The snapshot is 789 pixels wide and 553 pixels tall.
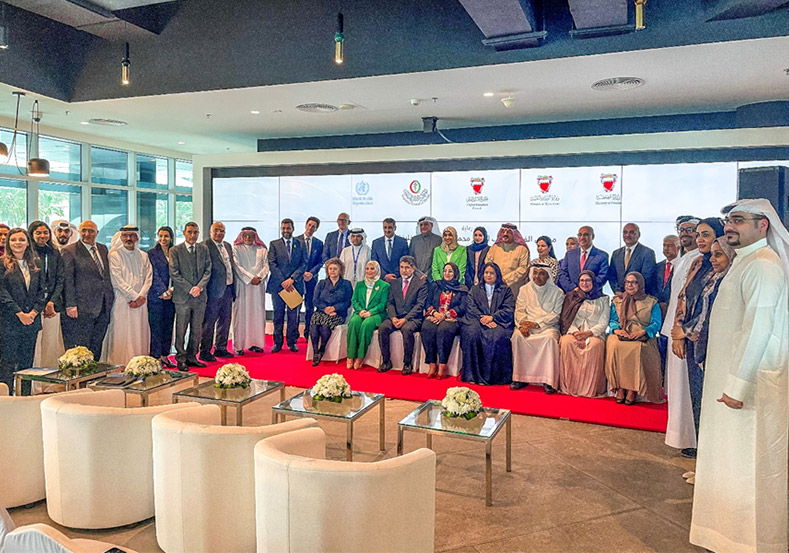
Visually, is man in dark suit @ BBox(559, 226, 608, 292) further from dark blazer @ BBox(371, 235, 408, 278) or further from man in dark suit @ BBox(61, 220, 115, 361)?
man in dark suit @ BBox(61, 220, 115, 361)

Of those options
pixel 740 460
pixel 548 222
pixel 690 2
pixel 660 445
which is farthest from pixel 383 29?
pixel 740 460

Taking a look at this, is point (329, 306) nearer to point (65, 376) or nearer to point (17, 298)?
point (65, 376)

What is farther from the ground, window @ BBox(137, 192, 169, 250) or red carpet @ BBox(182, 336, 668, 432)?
window @ BBox(137, 192, 169, 250)

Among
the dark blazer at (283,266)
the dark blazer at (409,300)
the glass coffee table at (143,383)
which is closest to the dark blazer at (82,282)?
the glass coffee table at (143,383)

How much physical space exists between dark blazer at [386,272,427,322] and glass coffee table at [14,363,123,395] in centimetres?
312

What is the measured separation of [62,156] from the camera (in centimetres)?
1129

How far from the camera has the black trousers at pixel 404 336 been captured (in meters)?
7.15

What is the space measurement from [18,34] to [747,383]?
7933 mm

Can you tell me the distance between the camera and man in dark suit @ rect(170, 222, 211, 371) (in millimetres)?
7453

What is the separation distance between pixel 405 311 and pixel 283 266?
216 centimetres

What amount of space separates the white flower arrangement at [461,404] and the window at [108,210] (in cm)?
1005

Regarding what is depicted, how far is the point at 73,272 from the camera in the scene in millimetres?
6691

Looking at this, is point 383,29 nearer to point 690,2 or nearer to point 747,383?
point 690,2

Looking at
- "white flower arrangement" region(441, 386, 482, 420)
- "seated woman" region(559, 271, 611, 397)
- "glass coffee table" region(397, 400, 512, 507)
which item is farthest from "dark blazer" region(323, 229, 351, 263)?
"white flower arrangement" region(441, 386, 482, 420)
